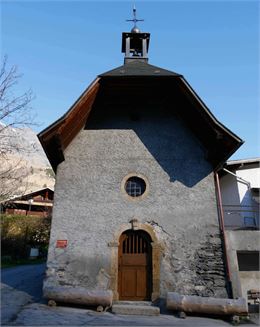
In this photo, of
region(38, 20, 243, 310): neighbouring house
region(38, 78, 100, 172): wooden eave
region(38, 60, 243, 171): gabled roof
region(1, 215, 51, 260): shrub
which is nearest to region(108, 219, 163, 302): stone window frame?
region(38, 20, 243, 310): neighbouring house

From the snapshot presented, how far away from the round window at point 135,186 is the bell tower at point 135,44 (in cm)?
563

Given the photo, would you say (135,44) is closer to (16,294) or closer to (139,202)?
(139,202)

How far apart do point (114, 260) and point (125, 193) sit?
6.50 feet

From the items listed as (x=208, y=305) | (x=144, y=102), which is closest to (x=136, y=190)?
(x=144, y=102)

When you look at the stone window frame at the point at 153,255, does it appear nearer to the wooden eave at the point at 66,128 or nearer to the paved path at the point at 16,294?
the paved path at the point at 16,294

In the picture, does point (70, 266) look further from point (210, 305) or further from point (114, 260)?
point (210, 305)

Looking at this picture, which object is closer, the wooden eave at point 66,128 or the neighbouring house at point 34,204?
the wooden eave at point 66,128

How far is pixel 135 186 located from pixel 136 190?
0.43ft

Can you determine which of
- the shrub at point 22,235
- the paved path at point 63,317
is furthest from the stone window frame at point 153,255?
the shrub at point 22,235

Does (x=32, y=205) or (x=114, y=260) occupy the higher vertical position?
(x=32, y=205)

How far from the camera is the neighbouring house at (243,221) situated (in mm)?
8961

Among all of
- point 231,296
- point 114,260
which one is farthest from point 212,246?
point 114,260

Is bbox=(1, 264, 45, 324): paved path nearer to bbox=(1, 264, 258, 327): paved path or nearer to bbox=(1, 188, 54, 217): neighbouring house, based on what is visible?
bbox=(1, 264, 258, 327): paved path

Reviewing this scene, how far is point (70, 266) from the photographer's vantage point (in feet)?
28.3
